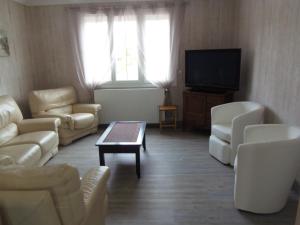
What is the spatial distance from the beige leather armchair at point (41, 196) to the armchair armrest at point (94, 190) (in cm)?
16

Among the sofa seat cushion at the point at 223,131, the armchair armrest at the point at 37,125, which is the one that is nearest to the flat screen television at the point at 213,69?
the sofa seat cushion at the point at 223,131

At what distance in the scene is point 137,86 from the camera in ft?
16.2

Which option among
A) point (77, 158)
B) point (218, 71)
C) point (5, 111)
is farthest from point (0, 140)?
point (218, 71)

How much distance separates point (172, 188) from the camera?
2674 mm

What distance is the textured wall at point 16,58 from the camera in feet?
13.1

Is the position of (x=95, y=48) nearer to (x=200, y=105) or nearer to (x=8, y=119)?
(x=8, y=119)

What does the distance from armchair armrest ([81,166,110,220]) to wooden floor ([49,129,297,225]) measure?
0.57m

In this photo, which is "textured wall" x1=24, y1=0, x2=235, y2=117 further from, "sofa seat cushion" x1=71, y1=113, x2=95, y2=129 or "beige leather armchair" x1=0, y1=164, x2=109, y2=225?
"beige leather armchair" x1=0, y1=164, x2=109, y2=225

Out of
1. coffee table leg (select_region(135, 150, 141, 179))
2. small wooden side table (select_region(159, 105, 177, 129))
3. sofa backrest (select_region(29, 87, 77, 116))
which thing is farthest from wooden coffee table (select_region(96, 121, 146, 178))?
sofa backrest (select_region(29, 87, 77, 116))

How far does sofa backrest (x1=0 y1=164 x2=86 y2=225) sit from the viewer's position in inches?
44.3

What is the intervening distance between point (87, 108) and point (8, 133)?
156cm

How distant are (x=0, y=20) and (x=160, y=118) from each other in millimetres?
3329

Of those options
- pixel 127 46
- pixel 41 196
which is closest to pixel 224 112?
pixel 127 46

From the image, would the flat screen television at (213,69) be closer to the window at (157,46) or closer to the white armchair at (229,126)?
the window at (157,46)
